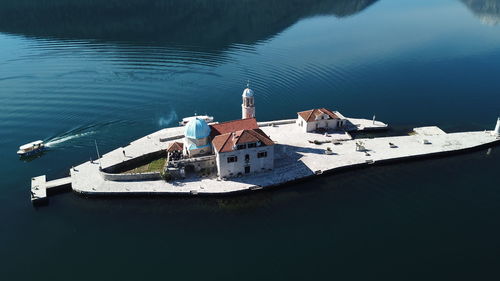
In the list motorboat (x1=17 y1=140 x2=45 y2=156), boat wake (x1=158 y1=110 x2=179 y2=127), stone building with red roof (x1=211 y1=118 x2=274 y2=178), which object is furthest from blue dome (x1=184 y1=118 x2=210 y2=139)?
motorboat (x1=17 y1=140 x2=45 y2=156)

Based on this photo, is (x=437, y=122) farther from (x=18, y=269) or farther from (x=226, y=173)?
(x=18, y=269)

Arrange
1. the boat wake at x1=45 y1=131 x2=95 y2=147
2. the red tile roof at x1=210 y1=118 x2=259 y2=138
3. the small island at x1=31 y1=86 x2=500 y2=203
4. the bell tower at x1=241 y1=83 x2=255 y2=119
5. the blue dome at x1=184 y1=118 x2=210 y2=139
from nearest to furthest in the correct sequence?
the small island at x1=31 y1=86 x2=500 y2=203 → the blue dome at x1=184 y1=118 x2=210 y2=139 → the red tile roof at x1=210 y1=118 x2=259 y2=138 → the bell tower at x1=241 y1=83 x2=255 y2=119 → the boat wake at x1=45 y1=131 x2=95 y2=147

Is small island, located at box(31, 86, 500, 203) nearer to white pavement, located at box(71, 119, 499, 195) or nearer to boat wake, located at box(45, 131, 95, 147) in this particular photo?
white pavement, located at box(71, 119, 499, 195)

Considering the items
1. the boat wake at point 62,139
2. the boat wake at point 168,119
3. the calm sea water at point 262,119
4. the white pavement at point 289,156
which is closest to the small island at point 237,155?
the white pavement at point 289,156

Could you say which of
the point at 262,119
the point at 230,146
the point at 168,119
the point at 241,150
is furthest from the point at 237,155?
the point at 168,119

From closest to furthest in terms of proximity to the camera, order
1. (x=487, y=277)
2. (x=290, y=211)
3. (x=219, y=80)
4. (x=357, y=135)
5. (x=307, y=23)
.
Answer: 1. (x=487, y=277)
2. (x=290, y=211)
3. (x=357, y=135)
4. (x=219, y=80)
5. (x=307, y=23)

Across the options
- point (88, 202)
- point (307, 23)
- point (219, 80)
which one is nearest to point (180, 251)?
point (88, 202)

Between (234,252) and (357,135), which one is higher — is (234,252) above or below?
below
